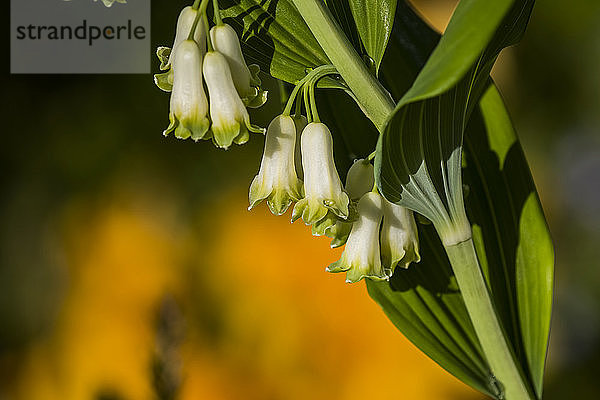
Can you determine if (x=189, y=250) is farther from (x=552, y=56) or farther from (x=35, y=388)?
(x=552, y=56)

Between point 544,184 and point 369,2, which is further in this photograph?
point 544,184

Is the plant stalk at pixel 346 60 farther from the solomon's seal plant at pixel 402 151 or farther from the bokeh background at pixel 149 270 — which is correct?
the bokeh background at pixel 149 270

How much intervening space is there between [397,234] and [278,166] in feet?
0.28

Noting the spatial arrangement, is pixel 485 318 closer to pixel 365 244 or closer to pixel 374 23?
pixel 365 244

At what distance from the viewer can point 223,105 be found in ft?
0.95

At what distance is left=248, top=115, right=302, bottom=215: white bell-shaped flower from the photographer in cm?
31

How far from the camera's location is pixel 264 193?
12.3 inches

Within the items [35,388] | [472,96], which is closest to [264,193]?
[472,96]

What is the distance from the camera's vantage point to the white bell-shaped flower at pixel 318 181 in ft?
0.98

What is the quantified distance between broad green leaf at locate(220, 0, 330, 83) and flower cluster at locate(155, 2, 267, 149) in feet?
0.20

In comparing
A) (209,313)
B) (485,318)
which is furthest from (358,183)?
(209,313)

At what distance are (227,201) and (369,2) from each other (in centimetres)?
79

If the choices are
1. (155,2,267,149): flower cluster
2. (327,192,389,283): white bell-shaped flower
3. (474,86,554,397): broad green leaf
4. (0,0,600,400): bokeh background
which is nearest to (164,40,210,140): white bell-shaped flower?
(155,2,267,149): flower cluster

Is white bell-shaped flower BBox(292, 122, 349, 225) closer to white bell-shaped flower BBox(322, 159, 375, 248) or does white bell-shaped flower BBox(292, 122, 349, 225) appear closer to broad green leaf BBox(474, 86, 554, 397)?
white bell-shaped flower BBox(322, 159, 375, 248)
